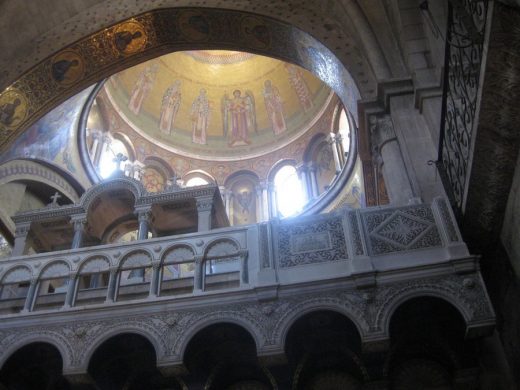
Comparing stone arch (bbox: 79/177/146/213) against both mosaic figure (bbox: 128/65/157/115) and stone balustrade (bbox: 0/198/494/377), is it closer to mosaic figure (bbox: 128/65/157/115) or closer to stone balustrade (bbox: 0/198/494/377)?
stone balustrade (bbox: 0/198/494/377)

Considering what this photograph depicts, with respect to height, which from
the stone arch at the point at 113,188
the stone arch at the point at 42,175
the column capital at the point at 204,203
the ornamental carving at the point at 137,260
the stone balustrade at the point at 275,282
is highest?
the stone arch at the point at 42,175

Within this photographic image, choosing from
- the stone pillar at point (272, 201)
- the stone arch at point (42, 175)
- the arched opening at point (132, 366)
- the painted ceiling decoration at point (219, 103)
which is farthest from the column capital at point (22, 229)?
the stone pillar at point (272, 201)

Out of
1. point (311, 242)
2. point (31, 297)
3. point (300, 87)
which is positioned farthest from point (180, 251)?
point (300, 87)

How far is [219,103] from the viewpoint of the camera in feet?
78.7

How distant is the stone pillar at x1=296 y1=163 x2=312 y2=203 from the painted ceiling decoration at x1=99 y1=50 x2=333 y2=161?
1.51 m

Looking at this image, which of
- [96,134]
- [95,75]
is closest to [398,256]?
[95,75]

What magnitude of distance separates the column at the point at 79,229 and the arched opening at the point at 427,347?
7.44 m

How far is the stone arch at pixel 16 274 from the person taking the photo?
29.7 ft

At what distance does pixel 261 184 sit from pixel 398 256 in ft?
48.0

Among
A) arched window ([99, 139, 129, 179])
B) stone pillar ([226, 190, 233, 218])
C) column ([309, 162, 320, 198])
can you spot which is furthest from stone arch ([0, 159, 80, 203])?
column ([309, 162, 320, 198])

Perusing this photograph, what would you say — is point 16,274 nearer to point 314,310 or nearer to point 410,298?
point 314,310

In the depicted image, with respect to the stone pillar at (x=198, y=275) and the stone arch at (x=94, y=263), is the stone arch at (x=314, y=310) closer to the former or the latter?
the stone pillar at (x=198, y=275)

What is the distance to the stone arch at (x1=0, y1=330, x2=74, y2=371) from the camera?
7.59 meters

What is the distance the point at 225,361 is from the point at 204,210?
17.3 ft
